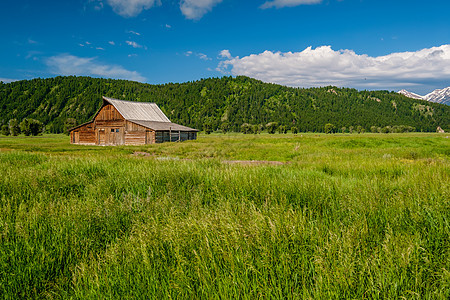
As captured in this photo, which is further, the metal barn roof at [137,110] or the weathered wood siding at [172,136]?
the metal barn roof at [137,110]

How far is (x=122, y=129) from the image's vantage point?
43.9 meters

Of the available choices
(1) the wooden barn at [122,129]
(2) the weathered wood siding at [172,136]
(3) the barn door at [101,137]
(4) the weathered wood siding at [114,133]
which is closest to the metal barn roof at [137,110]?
(1) the wooden barn at [122,129]

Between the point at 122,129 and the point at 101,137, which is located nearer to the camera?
the point at 122,129

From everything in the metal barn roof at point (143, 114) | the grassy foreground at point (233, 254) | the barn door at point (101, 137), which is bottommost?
the grassy foreground at point (233, 254)

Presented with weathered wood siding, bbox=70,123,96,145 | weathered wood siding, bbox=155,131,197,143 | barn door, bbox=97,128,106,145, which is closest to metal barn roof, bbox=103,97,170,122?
barn door, bbox=97,128,106,145

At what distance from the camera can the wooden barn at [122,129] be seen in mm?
42562

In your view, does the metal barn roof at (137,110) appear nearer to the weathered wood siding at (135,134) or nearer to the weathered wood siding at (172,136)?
the weathered wood siding at (135,134)

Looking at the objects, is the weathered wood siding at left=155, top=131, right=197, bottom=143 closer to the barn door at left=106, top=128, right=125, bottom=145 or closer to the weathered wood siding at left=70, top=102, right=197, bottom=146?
the weathered wood siding at left=70, top=102, right=197, bottom=146

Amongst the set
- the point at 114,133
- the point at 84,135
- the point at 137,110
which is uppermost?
the point at 137,110

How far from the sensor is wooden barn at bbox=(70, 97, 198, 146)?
42562 millimetres

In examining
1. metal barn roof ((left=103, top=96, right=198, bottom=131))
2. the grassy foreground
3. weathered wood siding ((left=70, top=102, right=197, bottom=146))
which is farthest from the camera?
metal barn roof ((left=103, top=96, right=198, bottom=131))

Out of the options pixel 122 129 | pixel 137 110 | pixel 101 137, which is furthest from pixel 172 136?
pixel 101 137

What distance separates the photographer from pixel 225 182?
536cm

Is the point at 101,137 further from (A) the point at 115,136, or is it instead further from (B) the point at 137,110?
(B) the point at 137,110
